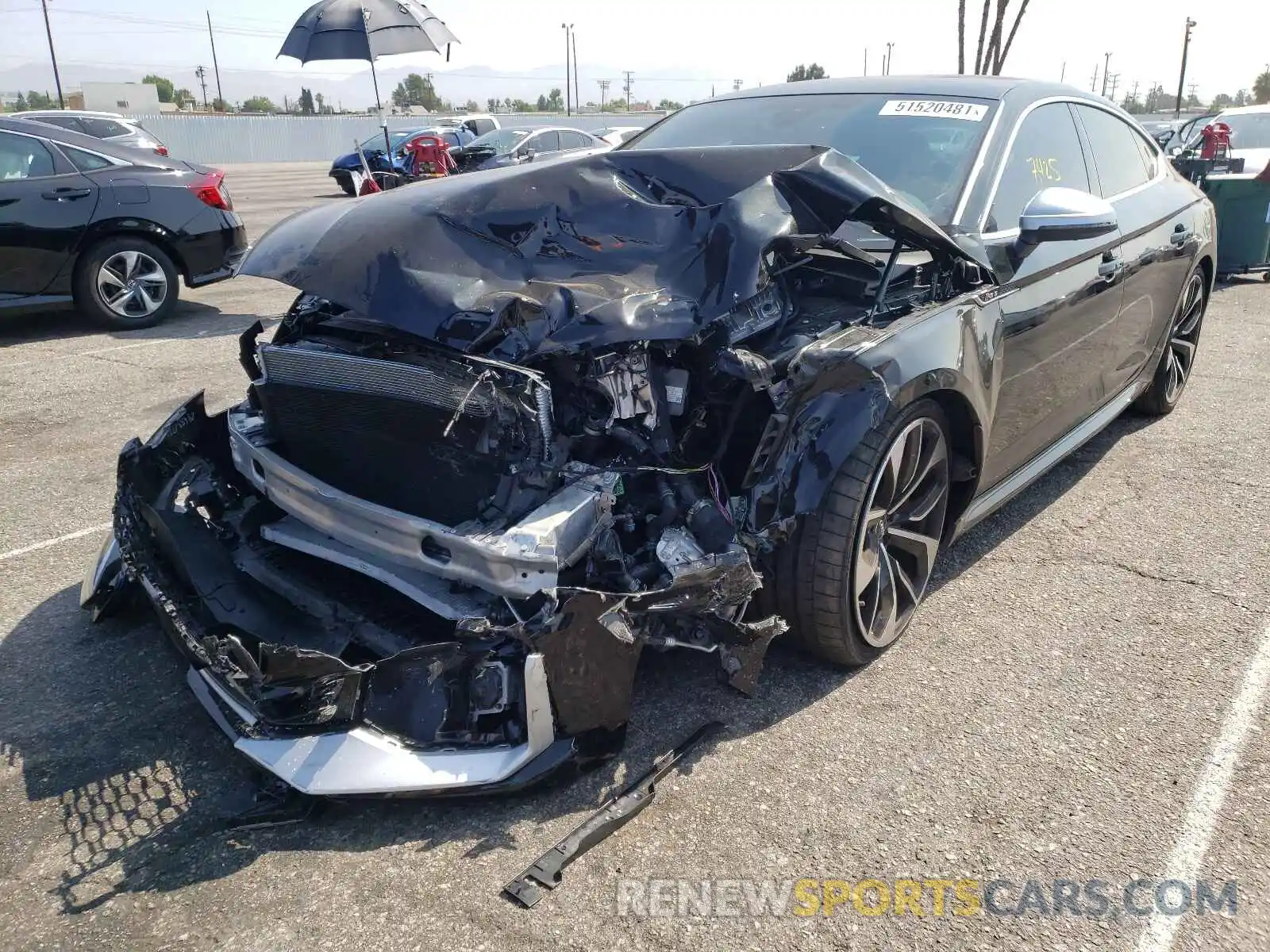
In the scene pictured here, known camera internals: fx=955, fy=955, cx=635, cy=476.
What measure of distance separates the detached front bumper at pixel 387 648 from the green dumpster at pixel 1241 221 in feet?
30.4

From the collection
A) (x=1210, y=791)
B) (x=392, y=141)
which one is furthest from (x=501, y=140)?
(x=1210, y=791)

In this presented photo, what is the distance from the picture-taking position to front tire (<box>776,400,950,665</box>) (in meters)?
2.74

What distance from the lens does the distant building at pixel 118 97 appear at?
62969 millimetres

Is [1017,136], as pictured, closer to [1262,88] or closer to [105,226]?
[105,226]

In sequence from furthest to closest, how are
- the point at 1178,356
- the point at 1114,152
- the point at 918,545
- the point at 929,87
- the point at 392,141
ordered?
the point at 392,141 < the point at 1178,356 < the point at 1114,152 < the point at 929,87 < the point at 918,545

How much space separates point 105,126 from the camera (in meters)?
15.3

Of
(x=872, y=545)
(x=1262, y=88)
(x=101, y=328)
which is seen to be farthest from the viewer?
(x=1262, y=88)

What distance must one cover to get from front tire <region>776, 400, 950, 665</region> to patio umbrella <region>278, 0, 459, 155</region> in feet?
26.5

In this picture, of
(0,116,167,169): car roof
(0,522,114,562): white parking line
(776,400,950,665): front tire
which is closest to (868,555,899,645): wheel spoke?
(776,400,950,665): front tire

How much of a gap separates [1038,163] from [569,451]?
2.43m

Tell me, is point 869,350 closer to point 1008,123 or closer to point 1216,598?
point 1008,123

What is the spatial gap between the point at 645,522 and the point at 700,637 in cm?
37

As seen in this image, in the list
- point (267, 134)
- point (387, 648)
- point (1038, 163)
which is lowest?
point (387, 648)

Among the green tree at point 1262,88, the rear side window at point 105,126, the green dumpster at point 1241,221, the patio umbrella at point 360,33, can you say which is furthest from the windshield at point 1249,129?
the green tree at point 1262,88
